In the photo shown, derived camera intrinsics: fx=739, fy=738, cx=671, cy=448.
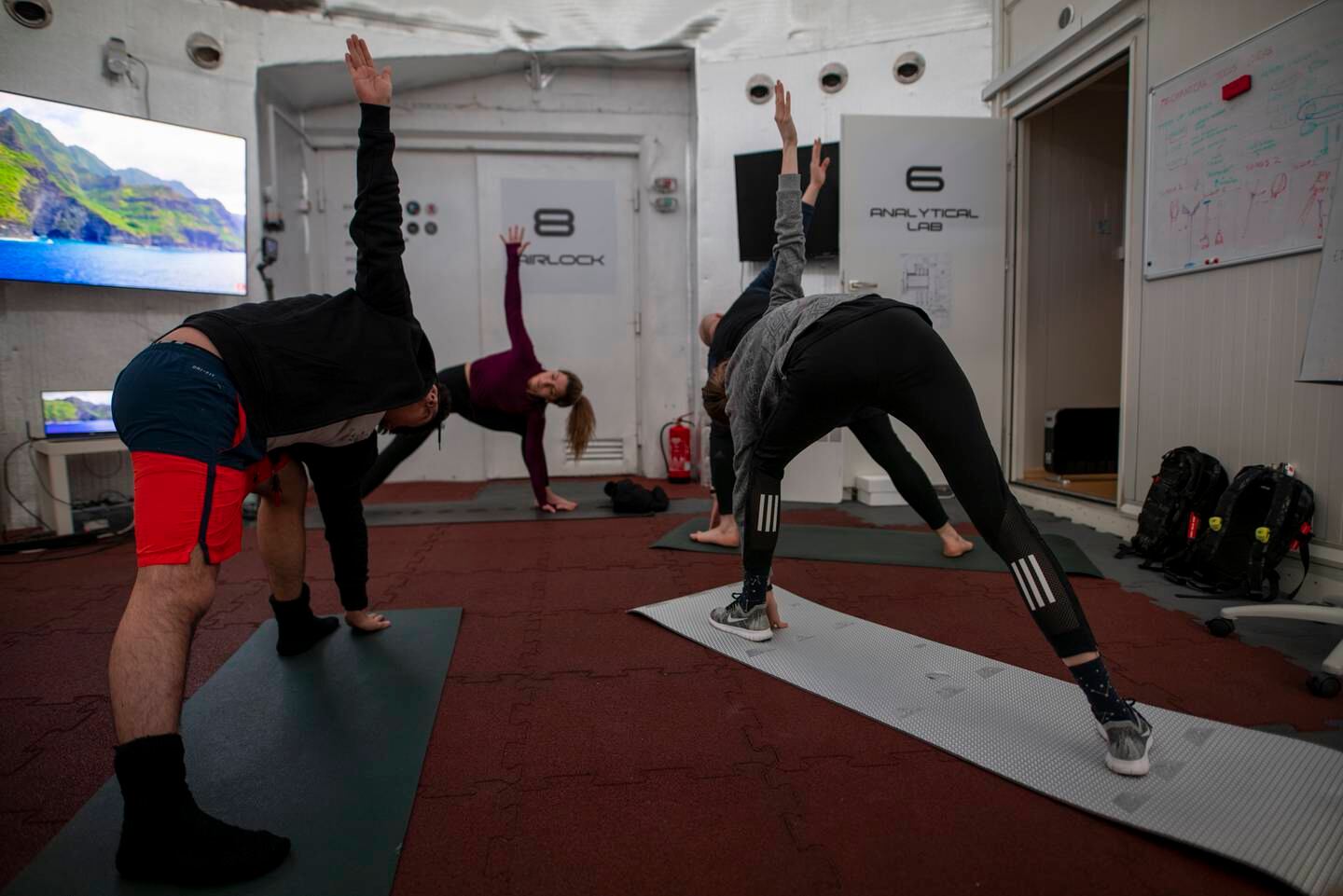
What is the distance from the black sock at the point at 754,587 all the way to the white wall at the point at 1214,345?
199 cm

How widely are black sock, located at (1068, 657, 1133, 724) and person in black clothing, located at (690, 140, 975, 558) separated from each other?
115 centimetres

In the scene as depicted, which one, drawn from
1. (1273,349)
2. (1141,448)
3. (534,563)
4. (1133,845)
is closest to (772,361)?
(1133,845)

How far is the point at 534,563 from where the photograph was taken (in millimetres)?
3158

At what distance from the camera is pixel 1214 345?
9.84 feet

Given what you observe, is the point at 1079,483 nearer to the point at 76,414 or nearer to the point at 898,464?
the point at 898,464

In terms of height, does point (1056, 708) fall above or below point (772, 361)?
below

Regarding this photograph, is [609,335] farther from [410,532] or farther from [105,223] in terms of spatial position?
[105,223]

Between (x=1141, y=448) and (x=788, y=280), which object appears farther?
(x=1141, y=448)

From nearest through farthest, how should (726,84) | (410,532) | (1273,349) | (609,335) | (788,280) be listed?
(788,280)
(1273,349)
(410,532)
(726,84)
(609,335)

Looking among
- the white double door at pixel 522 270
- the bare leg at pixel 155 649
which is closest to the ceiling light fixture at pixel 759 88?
the white double door at pixel 522 270

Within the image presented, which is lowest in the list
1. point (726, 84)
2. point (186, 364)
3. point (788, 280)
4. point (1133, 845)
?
point (1133, 845)

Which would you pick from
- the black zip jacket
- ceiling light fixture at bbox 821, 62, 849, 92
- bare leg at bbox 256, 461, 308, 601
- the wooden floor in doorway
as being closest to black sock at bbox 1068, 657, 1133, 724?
the black zip jacket

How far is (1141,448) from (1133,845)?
8.84 ft

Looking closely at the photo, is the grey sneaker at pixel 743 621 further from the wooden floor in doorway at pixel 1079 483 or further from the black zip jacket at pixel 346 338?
the wooden floor in doorway at pixel 1079 483
